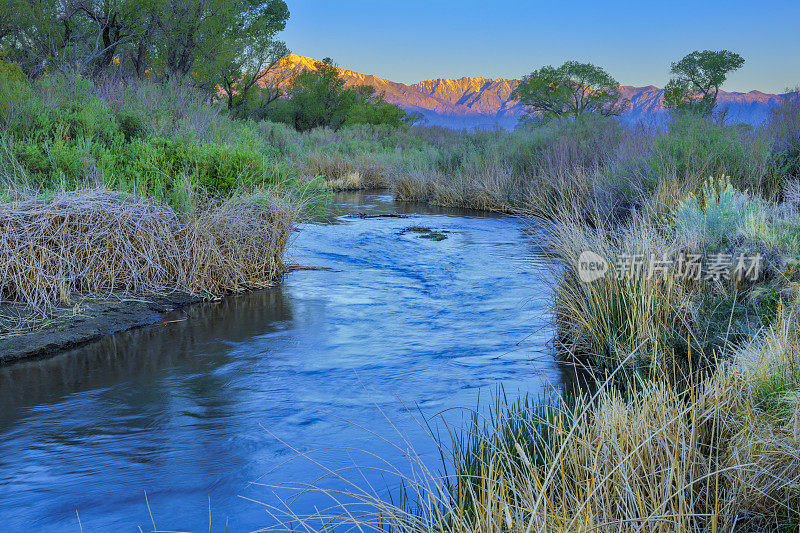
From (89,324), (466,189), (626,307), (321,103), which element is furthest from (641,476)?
(321,103)

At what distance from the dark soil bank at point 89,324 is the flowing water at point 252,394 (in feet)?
0.51

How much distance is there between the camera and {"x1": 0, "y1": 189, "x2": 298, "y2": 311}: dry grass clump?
6.30 m

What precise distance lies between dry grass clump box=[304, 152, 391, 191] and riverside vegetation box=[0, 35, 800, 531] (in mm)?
9493

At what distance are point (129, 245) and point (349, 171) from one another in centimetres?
1757

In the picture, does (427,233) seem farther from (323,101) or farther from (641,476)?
(323,101)

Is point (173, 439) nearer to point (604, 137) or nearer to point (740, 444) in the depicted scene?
point (740, 444)

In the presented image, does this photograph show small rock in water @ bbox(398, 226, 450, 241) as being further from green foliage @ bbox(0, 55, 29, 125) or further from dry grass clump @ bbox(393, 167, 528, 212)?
green foliage @ bbox(0, 55, 29, 125)

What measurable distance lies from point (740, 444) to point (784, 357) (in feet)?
2.39

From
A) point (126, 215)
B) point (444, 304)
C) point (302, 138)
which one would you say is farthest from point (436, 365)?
point (302, 138)

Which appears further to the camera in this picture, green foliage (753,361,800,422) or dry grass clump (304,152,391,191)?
dry grass clump (304,152,391,191)

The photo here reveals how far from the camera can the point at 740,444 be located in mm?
2947

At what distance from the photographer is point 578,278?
18.7ft

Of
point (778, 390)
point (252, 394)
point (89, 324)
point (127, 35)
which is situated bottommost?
point (252, 394)

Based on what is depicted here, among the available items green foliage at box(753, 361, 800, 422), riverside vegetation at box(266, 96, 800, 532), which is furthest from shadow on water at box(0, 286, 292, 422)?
green foliage at box(753, 361, 800, 422)
